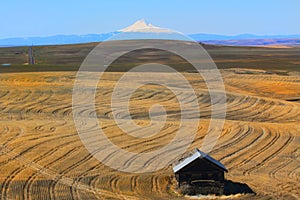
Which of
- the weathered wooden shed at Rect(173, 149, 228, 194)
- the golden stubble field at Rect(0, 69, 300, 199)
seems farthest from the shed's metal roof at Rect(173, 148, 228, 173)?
the golden stubble field at Rect(0, 69, 300, 199)

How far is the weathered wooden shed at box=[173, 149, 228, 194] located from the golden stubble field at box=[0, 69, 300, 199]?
735mm

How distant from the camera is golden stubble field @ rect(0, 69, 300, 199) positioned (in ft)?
71.0

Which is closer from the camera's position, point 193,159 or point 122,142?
point 193,159

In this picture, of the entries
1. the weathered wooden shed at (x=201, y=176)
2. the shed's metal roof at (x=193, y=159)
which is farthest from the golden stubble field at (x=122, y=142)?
the shed's metal roof at (x=193, y=159)

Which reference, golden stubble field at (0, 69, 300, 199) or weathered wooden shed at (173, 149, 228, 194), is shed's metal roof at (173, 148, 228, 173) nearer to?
weathered wooden shed at (173, 149, 228, 194)

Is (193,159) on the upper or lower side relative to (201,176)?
upper

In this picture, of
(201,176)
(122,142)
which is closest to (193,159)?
(201,176)

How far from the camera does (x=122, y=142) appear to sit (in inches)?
1172

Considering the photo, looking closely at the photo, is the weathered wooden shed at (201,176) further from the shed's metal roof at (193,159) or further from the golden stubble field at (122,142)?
the golden stubble field at (122,142)

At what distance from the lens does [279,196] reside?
2081 cm

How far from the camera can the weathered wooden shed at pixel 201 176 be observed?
21.0 metres

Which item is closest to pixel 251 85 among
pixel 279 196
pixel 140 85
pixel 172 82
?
pixel 172 82

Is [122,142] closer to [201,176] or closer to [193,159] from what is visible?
[193,159]

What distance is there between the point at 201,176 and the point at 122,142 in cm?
953
